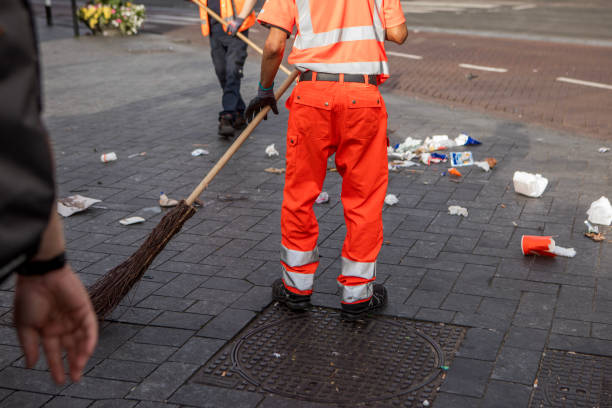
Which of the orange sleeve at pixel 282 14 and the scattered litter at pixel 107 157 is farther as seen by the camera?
the scattered litter at pixel 107 157

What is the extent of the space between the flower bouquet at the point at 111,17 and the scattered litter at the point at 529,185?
12661 mm

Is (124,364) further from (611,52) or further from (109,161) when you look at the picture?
(611,52)

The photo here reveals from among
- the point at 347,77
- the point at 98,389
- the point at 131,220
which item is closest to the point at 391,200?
the point at 131,220

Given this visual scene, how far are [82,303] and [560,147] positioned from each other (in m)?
6.90

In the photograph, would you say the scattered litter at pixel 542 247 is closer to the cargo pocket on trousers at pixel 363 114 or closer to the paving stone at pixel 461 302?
the paving stone at pixel 461 302

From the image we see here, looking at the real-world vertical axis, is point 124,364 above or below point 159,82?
above

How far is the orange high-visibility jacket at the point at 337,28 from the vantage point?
12.7ft

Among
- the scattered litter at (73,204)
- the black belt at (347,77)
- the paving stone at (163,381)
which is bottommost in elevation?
the scattered litter at (73,204)

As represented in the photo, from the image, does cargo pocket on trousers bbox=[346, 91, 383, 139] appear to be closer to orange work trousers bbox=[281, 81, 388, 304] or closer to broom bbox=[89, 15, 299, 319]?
orange work trousers bbox=[281, 81, 388, 304]

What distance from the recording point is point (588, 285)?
4.52 m

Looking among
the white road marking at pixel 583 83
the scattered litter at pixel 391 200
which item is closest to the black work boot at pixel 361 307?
the scattered litter at pixel 391 200

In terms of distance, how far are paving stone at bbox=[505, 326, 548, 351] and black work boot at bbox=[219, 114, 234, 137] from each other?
470 centimetres

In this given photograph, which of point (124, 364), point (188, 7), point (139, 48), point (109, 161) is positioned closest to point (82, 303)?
point (124, 364)

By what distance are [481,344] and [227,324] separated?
128cm
